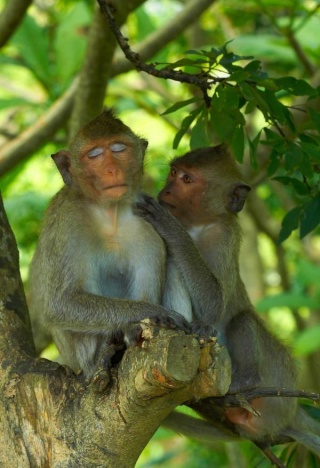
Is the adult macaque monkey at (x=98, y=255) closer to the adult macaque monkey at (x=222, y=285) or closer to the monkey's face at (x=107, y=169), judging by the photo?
the monkey's face at (x=107, y=169)

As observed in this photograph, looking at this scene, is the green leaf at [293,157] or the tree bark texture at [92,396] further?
the green leaf at [293,157]

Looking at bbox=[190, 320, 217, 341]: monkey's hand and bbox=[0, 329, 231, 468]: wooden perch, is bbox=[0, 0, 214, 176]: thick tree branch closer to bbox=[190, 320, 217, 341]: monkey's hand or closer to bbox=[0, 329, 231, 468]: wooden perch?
bbox=[190, 320, 217, 341]: monkey's hand

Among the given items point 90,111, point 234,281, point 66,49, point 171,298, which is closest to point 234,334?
point 234,281

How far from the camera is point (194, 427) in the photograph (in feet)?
15.2

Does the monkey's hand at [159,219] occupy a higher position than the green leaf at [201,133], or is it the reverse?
the green leaf at [201,133]

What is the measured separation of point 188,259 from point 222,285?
31 cm

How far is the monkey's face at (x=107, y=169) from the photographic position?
4105mm

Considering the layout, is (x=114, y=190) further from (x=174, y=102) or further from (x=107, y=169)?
(x=174, y=102)

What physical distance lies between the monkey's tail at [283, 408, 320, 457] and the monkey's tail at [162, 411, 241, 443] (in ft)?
1.25

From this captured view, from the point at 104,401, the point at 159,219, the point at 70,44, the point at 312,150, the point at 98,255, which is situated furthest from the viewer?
the point at 70,44

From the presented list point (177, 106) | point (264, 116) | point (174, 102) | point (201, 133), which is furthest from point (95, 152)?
point (174, 102)

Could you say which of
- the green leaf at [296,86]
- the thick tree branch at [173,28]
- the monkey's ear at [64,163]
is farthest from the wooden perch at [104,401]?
the thick tree branch at [173,28]

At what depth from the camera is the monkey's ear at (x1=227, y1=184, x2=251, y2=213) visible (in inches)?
191

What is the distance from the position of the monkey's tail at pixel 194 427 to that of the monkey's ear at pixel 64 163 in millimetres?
1356
